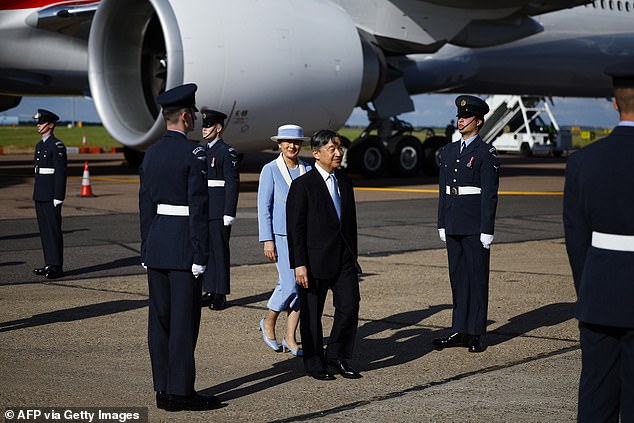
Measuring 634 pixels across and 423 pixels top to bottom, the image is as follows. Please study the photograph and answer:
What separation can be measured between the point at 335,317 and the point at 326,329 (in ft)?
4.70

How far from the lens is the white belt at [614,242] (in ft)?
13.1

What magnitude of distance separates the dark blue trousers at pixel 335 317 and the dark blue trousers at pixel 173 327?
895 mm

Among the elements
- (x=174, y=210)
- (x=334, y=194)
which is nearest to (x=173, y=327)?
(x=174, y=210)

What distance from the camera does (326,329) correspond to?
761 cm

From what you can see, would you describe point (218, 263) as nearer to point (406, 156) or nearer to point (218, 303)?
point (218, 303)

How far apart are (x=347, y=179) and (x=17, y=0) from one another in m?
14.6

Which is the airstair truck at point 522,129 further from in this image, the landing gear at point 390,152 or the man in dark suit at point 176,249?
the man in dark suit at point 176,249

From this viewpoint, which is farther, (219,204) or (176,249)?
(219,204)

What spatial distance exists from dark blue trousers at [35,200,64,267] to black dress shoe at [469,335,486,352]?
14.9 feet

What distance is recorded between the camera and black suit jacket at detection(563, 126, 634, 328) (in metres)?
3.96

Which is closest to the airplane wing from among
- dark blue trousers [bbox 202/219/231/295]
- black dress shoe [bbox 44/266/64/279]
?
black dress shoe [bbox 44/266/64/279]

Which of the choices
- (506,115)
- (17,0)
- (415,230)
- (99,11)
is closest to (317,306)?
(415,230)

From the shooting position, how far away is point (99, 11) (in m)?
15.7

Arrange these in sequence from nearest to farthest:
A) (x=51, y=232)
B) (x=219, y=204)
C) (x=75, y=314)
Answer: (x=75, y=314) → (x=219, y=204) → (x=51, y=232)
